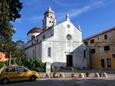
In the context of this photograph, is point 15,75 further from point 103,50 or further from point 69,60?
point 103,50

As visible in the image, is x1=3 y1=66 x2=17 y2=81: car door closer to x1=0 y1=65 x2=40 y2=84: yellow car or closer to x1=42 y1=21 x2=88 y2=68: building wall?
x1=0 y1=65 x2=40 y2=84: yellow car

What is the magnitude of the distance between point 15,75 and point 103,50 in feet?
103

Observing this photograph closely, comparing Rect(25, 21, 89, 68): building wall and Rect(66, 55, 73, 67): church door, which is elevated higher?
Rect(25, 21, 89, 68): building wall

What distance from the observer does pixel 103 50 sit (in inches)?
2152

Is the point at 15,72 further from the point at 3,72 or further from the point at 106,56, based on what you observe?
the point at 106,56

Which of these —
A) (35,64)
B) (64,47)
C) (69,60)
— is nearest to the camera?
(35,64)

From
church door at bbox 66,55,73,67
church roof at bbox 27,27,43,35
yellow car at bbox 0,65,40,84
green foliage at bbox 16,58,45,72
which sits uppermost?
church roof at bbox 27,27,43,35

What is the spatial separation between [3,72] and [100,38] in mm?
33030

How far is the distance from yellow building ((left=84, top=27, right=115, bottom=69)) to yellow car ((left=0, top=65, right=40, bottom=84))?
92.1 ft

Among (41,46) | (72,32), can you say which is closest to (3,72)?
(41,46)

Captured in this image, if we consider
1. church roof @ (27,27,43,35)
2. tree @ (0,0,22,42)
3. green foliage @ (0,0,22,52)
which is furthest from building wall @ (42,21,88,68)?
tree @ (0,0,22,42)

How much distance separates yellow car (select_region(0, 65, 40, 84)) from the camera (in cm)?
2600

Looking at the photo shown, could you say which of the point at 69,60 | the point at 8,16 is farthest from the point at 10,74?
the point at 69,60

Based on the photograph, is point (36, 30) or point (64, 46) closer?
point (64, 46)
